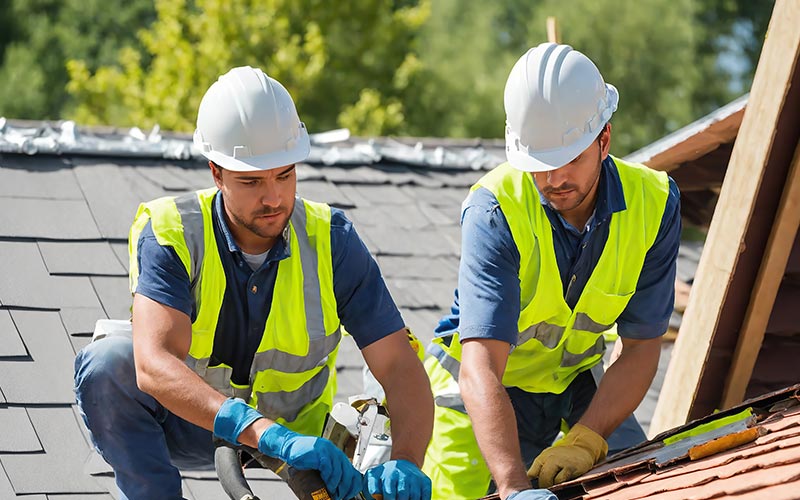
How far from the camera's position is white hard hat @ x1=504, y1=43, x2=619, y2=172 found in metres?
3.30

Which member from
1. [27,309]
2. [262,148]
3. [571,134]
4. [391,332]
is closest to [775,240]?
[571,134]

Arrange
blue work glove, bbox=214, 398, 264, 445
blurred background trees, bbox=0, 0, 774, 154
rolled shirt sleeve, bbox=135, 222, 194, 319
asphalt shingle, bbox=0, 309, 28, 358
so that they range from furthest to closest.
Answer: blurred background trees, bbox=0, 0, 774, 154 < asphalt shingle, bbox=0, 309, 28, 358 < rolled shirt sleeve, bbox=135, 222, 194, 319 < blue work glove, bbox=214, 398, 264, 445

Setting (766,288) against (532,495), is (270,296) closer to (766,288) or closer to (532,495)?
(532,495)

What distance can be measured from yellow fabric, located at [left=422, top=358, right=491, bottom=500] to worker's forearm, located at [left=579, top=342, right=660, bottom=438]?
45 cm

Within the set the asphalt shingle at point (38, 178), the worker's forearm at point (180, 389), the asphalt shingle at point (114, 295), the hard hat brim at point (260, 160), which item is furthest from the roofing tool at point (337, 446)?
the asphalt shingle at point (38, 178)

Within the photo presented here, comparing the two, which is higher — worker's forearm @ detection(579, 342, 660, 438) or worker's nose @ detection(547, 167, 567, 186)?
worker's nose @ detection(547, 167, 567, 186)

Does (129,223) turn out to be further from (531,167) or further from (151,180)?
(531,167)

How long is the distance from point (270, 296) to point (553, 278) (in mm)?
852

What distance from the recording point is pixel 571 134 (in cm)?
331

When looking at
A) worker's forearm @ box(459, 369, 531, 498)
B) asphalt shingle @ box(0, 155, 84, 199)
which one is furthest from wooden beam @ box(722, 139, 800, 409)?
asphalt shingle @ box(0, 155, 84, 199)

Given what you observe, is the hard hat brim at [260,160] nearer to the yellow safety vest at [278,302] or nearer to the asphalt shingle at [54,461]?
the yellow safety vest at [278,302]

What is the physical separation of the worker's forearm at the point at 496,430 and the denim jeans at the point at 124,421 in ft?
3.03

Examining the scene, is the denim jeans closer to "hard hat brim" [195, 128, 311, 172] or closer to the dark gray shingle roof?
the dark gray shingle roof

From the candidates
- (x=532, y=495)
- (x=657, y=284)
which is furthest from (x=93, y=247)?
(x=532, y=495)
